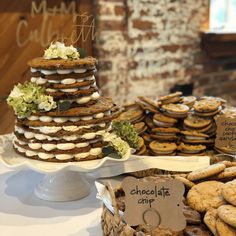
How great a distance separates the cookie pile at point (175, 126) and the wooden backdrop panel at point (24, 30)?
68cm

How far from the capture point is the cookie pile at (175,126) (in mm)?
1291

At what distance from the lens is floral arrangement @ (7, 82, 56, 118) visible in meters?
0.98

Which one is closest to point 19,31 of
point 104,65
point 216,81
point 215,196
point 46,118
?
point 104,65

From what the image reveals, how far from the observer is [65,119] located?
989mm

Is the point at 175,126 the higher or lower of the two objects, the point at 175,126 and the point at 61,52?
the lower

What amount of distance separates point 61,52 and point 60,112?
0.54 ft

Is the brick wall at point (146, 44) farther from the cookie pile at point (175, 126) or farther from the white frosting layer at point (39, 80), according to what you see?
the white frosting layer at point (39, 80)

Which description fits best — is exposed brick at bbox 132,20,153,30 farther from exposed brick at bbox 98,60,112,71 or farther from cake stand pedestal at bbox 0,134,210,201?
cake stand pedestal at bbox 0,134,210,201

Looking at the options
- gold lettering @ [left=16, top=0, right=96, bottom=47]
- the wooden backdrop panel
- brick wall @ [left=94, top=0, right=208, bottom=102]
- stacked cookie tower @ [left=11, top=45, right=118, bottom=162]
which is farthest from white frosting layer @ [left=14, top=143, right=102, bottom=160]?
brick wall @ [left=94, top=0, right=208, bottom=102]

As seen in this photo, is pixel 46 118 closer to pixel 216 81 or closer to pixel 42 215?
pixel 42 215

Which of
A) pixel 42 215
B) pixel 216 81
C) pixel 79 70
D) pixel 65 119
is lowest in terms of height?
pixel 216 81

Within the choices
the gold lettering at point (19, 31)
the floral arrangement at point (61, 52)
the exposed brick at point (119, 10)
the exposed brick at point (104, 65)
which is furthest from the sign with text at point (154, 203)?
the exposed brick at point (119, 10)

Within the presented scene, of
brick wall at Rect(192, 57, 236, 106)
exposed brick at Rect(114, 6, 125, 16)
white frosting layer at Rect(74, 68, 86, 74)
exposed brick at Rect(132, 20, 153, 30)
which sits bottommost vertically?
brick wall at Rect(192, 57, 236, 106)

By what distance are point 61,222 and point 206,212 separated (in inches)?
14.6
